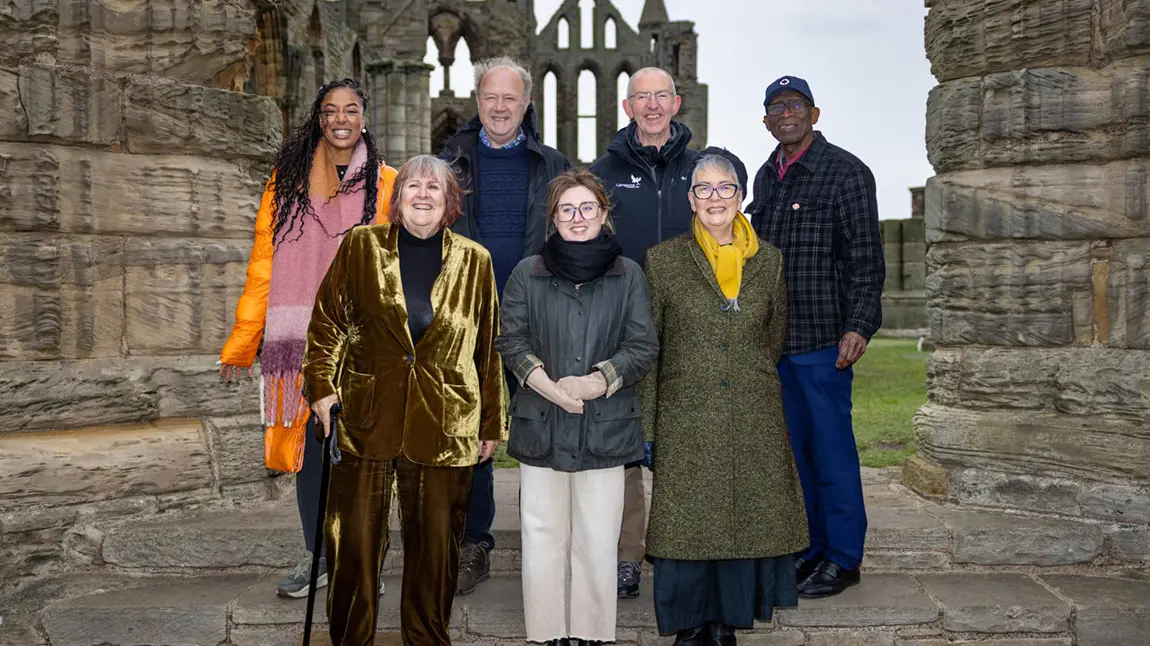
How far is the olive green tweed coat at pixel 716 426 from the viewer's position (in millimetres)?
3531

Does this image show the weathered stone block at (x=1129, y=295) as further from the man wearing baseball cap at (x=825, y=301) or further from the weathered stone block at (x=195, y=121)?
the weathered stone block at (x=195, y=121)

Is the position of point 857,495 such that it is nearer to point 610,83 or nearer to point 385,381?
point 385,381

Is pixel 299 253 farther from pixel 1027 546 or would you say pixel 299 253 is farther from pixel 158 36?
pixel 1027 546

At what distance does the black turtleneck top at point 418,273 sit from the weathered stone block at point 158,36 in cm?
220

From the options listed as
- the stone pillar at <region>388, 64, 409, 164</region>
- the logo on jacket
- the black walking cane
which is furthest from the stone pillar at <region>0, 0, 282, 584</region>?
the stone pillar at <region>388, 64, 409, 164</region>

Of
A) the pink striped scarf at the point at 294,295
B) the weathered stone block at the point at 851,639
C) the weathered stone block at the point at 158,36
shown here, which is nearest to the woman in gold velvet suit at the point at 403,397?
the pink striped scarf at the point at 294,295

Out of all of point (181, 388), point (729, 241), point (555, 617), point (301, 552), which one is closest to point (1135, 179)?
point (729, 241)

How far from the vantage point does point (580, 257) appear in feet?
11.3

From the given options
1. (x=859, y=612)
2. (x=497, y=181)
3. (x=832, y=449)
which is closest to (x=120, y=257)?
(x=497, y=181)

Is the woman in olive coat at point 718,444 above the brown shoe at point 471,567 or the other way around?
above

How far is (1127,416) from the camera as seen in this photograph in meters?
4.73

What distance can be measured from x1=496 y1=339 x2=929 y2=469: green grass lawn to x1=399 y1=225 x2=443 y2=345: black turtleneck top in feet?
10.4

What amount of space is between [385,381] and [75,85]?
2514 millimetres

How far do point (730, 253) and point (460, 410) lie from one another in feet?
3.72
